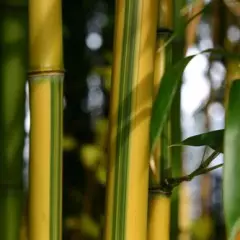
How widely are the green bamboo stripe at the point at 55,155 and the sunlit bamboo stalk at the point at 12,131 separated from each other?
94 millimetres

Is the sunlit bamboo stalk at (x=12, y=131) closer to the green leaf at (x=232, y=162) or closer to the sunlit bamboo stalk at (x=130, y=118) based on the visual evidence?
the sunlit bamboo stalk at (x=130, y=118)

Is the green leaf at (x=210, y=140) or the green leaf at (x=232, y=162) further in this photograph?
the green leaf at (x=210, y=140)

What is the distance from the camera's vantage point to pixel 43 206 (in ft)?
1.65

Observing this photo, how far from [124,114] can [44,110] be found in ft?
0.25

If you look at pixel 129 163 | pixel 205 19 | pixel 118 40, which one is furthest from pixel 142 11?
pixel 205 19

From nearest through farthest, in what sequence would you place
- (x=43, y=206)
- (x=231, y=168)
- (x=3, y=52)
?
(x=231, y=168) → (x=43, y=206) → (x=3, y=52)

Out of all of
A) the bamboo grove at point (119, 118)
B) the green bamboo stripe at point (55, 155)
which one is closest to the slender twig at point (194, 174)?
the bamboo grove at point (119, 118)

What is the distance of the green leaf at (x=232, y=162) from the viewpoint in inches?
15.2

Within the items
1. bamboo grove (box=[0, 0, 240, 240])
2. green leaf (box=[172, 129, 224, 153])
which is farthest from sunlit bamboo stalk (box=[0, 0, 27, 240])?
green leaf (box=[172, 129, 224, 153])

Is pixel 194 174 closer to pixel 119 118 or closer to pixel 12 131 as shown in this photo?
pixel 119 118

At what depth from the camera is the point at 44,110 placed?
1.64ft

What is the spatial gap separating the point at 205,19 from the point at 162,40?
0.41 metres

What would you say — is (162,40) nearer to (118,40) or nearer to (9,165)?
(118,40)

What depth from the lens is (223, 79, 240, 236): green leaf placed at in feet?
1.26
